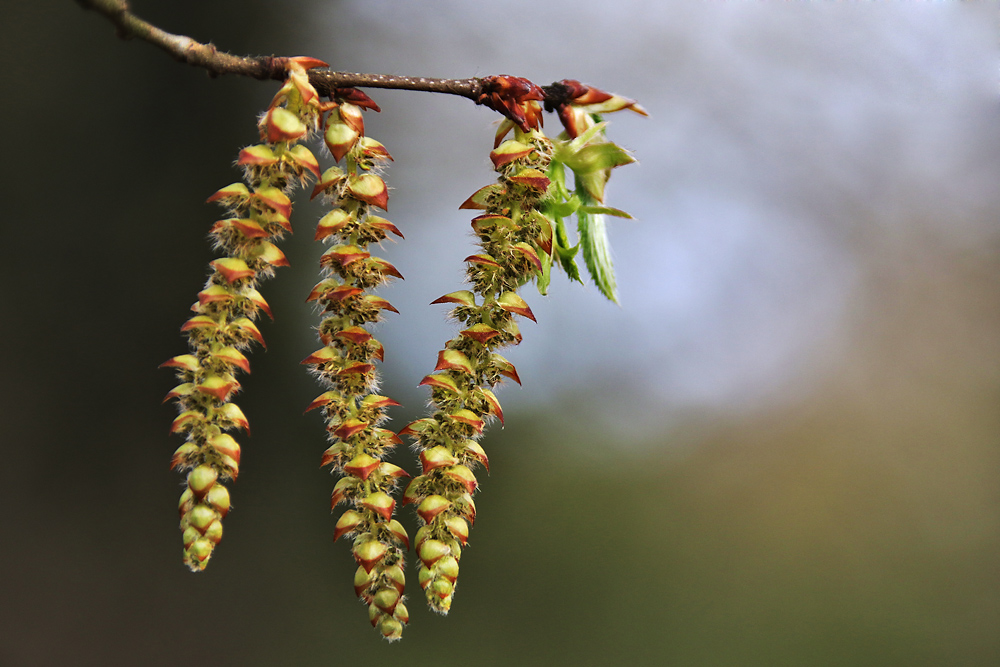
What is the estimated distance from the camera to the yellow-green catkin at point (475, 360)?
0.35 meters

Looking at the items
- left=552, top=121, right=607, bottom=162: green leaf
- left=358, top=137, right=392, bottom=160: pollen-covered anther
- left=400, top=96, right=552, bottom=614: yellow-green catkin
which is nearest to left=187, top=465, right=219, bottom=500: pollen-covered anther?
left=400, top=96, right=552, bottom=614: yellow-green catkin

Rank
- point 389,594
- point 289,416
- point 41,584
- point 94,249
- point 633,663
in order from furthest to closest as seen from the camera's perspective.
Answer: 1. point 633,663
2. point 289,416
3. point 94,249
4. point 41,584
5. point 389,594

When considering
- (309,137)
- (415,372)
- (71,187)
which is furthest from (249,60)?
(415,372)

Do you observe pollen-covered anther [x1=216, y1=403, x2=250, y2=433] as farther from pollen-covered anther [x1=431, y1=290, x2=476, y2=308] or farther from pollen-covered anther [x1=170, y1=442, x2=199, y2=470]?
pollen-covered anther [x1=431, y1=290, x2=476, y2=308]

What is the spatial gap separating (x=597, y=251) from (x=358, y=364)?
249mm

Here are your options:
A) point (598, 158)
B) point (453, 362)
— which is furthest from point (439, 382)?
point (598, 158)

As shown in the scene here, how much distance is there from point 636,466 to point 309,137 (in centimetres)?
182

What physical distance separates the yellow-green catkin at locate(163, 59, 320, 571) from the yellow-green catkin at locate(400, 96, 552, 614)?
100 mm

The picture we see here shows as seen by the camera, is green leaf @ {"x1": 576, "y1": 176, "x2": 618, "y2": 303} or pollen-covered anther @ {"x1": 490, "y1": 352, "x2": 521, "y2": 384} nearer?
pollen-covered anther @ {"x1": 490, "y1": 352, "x2": 521, "y2": 384}

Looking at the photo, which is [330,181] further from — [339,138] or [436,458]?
[436,458]

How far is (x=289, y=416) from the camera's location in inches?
57.8

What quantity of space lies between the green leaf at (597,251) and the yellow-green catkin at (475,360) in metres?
0.10

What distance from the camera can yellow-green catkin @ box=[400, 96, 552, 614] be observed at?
35 cm

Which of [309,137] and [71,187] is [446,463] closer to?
[309,137]
